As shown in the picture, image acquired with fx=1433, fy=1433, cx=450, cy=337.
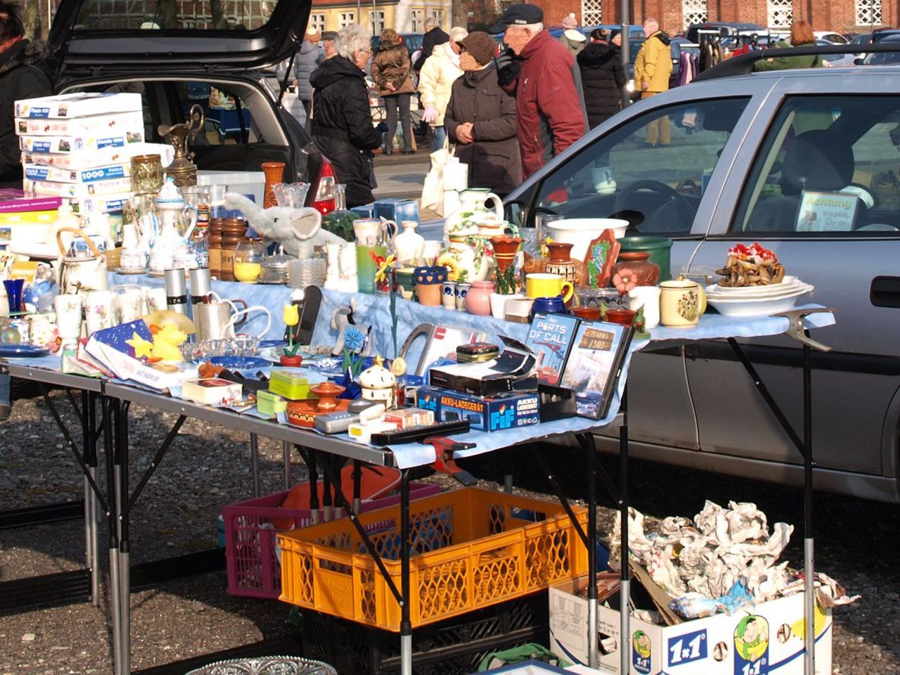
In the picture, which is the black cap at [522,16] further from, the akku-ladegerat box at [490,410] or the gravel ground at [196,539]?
the akku-ladegerat box at [490,410]

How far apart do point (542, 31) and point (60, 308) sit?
15.8ft

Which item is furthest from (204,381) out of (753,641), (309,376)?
(753,641)

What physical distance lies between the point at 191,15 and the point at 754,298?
455cm

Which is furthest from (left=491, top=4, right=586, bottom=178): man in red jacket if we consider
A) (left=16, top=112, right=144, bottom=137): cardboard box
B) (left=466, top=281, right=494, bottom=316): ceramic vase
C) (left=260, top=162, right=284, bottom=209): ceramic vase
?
(left=466, top=281, right=494, bottom=316): ceramic vase

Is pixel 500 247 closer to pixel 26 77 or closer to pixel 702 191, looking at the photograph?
pixel 702 191

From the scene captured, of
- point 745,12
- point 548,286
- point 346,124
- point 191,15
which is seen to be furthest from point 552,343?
point 745,12

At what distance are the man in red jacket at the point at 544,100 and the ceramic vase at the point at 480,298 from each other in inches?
172

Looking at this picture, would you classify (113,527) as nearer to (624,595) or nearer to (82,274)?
(82,274)

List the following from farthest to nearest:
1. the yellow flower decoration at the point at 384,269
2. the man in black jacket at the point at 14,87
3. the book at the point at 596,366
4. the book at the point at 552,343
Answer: the man in black jacket at the point at 14,87 → the yellow flower decoration at the point at 384,269 → the book at the point at 552,343 → the book at the point at 596,366

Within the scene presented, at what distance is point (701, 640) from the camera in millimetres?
3717

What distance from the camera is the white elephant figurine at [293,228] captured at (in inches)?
182

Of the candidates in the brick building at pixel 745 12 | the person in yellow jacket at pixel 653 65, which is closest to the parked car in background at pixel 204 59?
the person in yellow jacket at pixel 653 65

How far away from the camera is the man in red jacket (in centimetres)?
820

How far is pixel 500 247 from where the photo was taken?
3.96 meters
